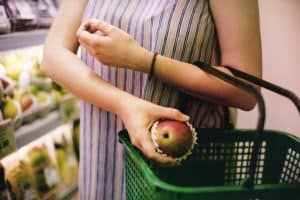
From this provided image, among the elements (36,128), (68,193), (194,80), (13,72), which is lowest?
(68,193)

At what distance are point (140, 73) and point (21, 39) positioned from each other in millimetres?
669

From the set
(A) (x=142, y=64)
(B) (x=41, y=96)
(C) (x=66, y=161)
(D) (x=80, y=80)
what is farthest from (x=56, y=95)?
(A) (x=142, y=64)

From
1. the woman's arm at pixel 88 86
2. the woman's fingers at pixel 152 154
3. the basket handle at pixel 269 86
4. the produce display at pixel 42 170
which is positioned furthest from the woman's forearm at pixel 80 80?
the produce display at pixel 42 170

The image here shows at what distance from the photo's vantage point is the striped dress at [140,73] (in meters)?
0.94

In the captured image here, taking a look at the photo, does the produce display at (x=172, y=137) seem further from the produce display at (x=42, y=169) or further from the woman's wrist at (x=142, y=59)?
the produce display at (x=42, y=169)

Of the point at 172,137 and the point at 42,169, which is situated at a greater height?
the point at 172,137

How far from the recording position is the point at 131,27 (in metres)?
0.98

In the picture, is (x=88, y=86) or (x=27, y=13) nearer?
(x=88, y=86)

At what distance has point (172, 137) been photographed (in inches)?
29.3

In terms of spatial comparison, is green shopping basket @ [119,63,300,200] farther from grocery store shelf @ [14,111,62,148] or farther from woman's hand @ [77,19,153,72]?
grocery store shelf @ [14,111,62,148]

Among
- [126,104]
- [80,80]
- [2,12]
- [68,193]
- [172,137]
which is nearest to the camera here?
[172,137]

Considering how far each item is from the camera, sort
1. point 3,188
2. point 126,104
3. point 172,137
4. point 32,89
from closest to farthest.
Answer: point 172,137, point 126,104, point 3,188, point 32,89

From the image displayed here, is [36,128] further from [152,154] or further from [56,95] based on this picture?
[152,154]

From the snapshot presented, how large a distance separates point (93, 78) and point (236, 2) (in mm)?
337
